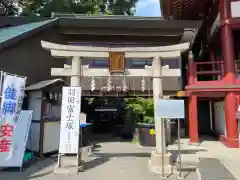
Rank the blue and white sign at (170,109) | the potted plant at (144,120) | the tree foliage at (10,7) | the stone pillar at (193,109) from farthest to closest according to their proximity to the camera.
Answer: the tree foliage at (10,7) → the potted plant at (144,120) → the stone pillar at (193,109) → the blue and white sign at (170,109)

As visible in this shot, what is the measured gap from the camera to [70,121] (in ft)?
21.7

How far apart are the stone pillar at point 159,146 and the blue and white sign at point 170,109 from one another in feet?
2.50

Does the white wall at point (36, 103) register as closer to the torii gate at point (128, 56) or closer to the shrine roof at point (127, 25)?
the torii gate at point (128, 56)

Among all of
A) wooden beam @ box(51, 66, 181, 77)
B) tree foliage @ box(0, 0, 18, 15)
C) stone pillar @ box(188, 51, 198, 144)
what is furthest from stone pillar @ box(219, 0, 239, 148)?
tree foliage @ box(0, 0, 18, 15)

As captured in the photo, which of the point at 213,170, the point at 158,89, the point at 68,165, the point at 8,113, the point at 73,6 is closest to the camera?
the point at 8,113

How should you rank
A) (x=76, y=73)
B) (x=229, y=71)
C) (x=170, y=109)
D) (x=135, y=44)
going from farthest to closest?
(x=135, y=44) → (x=229, y=71) → (x=76, y=73) → (x=170, y=109)

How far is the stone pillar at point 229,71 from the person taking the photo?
31.4 feet

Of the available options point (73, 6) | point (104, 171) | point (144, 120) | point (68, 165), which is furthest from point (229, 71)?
point (73, 6)

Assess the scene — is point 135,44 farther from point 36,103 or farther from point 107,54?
point 36,103

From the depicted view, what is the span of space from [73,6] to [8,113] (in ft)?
68.0

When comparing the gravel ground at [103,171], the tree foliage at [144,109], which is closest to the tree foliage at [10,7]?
the tree foliage at [144,109]

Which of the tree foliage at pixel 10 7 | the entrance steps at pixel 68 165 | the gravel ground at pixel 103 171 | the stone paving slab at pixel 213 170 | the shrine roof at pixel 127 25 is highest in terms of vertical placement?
the tree foliage at pixel 10 7

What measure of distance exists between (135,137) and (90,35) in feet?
19.2

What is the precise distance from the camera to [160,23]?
34.7 ft
